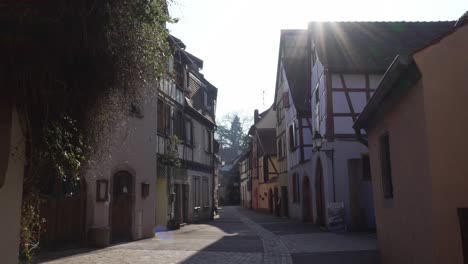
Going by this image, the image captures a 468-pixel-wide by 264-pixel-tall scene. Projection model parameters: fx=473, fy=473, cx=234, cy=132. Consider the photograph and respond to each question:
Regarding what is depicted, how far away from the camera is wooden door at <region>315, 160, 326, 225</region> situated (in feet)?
68.8

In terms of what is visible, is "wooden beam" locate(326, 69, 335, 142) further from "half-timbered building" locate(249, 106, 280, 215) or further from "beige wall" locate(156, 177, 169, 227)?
"half-timbered building" locate(249, 106, 280, 215)

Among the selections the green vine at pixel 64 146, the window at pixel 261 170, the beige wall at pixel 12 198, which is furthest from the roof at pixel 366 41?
the window at pixel 261 170

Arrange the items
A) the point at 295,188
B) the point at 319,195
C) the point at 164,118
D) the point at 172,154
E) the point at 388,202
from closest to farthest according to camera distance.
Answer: the point at 388,202 → the point at 164,118 → the point at 172,154 → the point at 319,195 → the point at 295,188

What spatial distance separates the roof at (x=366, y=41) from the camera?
19.3 m

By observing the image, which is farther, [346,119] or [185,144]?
[185,144]

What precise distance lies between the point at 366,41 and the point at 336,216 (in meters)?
7.94

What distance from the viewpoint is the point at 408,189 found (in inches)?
295

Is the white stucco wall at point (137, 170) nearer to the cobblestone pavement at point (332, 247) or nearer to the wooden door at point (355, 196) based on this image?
the cobblestone pavement at point (332, 247)

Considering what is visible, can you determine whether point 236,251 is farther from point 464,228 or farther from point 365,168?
point 365,168

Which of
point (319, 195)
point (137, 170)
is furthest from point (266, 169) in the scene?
point (137, 170)

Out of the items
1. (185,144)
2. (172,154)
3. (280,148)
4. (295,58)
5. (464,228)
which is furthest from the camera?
(280,148)

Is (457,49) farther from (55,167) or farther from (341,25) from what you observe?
(341,25)

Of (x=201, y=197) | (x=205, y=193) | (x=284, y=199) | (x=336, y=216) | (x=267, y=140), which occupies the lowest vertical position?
(x=336, y=216)

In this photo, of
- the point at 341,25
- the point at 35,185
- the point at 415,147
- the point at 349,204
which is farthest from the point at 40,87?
the point at 341,25
